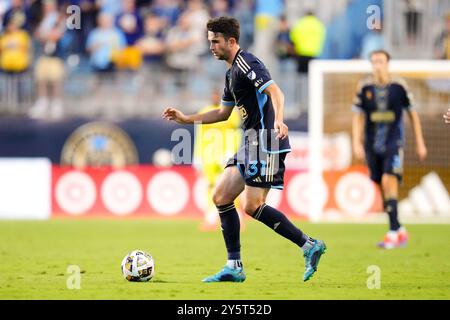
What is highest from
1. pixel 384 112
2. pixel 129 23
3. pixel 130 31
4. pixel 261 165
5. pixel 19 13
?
pixel 19 13

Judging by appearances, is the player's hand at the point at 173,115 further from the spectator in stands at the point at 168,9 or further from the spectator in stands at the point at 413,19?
the spectator in stands at the point at 168,9

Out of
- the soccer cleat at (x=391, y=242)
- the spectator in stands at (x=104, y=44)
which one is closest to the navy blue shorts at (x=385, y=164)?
the soccer cleat at (x=391, y=242)

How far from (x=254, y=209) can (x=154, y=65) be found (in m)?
12.4

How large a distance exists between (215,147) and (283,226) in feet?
24.7

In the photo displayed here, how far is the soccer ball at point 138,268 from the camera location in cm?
870

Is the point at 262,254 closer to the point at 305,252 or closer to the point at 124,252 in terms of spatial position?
the point at 124,252

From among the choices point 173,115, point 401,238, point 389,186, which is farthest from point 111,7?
point 173,115

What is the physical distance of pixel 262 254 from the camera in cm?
1174

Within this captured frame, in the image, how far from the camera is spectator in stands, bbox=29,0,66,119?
65.2 ft

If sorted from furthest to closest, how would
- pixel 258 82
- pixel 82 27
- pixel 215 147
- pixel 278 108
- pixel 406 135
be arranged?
pixel 82 27
pixel 406 135
pixel 215 147
pixel 258 82
pixel 278 108

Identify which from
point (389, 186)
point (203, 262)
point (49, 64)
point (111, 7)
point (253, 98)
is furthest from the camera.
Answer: point (111, 7)

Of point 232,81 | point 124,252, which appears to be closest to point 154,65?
point 124,252

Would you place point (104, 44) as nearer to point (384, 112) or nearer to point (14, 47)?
point (14, 47)

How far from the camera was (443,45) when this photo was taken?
19.0m
